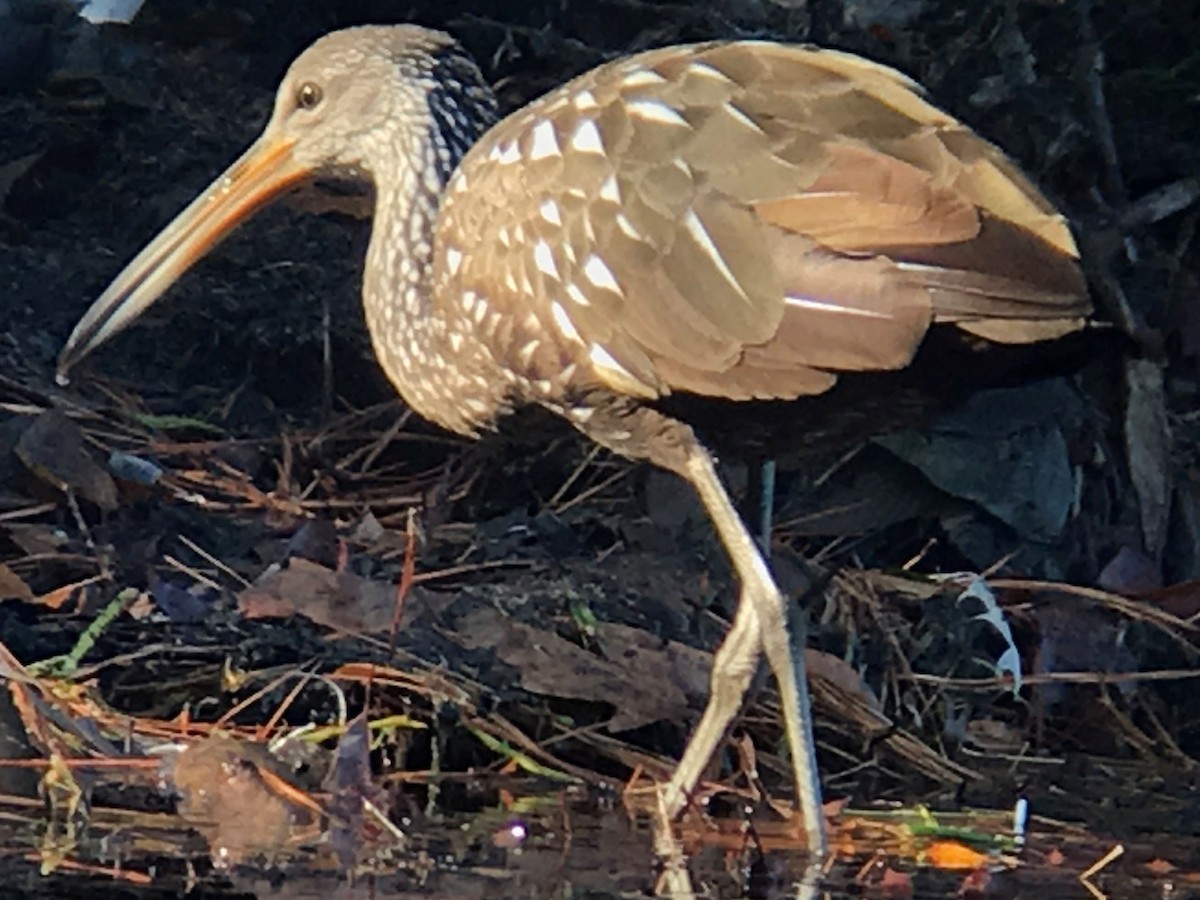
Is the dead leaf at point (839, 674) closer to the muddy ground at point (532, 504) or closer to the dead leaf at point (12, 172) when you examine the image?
the muddy ground at point (532, 504)

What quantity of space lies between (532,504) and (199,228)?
1.16m

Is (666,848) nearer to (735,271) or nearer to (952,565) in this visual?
(735,271)

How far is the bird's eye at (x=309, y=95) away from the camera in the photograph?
5516mm

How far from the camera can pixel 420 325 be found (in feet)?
16.8

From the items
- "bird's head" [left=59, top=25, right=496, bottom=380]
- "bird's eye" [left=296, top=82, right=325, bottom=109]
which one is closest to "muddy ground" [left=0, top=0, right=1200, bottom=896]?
"bird's head" [left=59, top=25, right=496, bottom=380]

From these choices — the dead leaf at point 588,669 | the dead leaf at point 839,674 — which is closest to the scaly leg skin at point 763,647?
the dead leaf at point 588,669

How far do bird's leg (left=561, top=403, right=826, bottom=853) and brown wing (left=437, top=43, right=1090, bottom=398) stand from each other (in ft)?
0.51

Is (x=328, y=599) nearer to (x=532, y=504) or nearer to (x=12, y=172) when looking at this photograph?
(x=532, y=504)

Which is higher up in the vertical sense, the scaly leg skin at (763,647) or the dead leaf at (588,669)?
the scaly leg skin at (763,647)

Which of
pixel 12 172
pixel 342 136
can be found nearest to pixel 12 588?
pixel 342 136

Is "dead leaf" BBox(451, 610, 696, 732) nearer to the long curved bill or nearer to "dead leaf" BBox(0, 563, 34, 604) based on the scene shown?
"dead leaf" BBox(0, 563, 34, 604)

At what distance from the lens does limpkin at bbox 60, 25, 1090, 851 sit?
4215 mm

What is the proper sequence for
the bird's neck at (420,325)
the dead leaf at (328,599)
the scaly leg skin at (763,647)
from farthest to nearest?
the dead leaf at (328,599), the bird's neck at (420,325), the scaly leg skin at (763,647)

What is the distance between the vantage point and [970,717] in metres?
5.65
